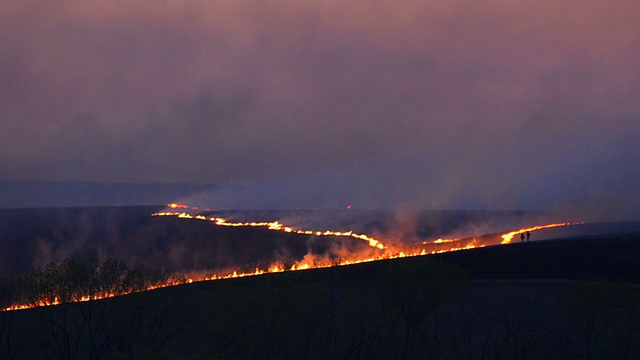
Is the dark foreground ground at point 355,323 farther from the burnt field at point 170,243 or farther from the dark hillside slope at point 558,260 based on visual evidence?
the burnt field at point 170,243

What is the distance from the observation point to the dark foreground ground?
29.6 meters

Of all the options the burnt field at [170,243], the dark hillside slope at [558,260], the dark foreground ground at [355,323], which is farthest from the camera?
the burnt field at [170,243]

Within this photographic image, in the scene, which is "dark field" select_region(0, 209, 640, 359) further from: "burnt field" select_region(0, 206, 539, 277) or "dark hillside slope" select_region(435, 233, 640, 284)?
"burnt field" select_region(0, 206, 539, 277)

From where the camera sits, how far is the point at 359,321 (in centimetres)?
3697

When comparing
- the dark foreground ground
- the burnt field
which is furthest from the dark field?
the burnt field

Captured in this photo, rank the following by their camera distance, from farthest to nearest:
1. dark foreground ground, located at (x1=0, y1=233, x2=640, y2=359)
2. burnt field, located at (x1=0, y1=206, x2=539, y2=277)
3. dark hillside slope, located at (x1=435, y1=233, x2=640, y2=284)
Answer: burnt field, located at (x1=0, y1=206, x2=539, y2=277)
dark hillside slope, located at (x1=435, y1=233, x2=640, y2=284)
dark foreground ground, located at (x1=0, y1=233, x2=640, y2=359)

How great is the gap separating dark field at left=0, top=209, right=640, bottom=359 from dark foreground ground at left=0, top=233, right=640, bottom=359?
8 cm

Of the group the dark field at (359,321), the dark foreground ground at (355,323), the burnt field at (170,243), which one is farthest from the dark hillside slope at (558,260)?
the burnt field at (170,243)

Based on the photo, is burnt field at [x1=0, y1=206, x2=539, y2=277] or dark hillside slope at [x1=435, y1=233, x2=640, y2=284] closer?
dark hillside slope at [x1=435, y1=233, x2=640, y2=284]

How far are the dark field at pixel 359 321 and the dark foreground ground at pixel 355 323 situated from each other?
0.08 meters

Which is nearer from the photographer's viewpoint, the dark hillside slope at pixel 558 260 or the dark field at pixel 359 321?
the dark field at pixel 359 321

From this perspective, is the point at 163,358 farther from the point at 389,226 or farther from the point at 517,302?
the point at 389,226

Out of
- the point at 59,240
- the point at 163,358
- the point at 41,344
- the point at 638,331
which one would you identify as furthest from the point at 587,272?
the point at 59,240

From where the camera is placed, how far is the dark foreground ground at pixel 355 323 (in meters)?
29.6
